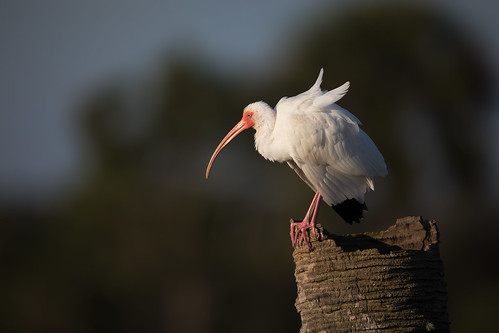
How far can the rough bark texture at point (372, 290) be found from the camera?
7.14 meters

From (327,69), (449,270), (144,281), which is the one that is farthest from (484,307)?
(144,281)

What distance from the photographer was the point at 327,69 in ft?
84.5

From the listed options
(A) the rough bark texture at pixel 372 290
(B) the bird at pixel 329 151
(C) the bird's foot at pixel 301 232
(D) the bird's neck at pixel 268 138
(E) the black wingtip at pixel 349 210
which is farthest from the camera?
(D) the bird's neck at pixel 268 138

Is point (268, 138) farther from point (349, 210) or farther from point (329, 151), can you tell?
point (349, 210)

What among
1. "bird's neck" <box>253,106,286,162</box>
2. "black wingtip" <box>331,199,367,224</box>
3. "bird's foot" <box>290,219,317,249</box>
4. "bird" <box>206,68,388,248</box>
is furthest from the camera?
"bird's neck" <box>253,106,286,162</box>

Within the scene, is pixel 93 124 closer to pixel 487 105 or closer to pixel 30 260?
pixel 30 260

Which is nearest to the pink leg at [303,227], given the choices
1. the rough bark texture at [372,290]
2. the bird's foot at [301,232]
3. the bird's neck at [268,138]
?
the bird's foot at [301,232]

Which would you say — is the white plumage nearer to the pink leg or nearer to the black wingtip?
the black wingtip

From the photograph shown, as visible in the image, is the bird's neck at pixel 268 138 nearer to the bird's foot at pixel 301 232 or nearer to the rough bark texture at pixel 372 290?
the bird's foot at pixel 301 232

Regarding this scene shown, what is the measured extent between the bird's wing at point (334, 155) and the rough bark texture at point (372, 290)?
194cm

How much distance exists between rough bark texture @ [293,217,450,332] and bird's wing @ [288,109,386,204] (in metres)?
1.94

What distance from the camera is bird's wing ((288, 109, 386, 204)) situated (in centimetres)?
952

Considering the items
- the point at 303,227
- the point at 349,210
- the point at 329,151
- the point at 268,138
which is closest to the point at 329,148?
the point at 329,151

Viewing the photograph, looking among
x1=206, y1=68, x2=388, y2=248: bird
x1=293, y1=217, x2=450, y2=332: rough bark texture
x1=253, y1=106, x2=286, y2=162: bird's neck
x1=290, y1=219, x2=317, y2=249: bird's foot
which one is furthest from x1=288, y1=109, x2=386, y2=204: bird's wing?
x1=293, y1=217, x2=450, y2=332: rough bark texture
